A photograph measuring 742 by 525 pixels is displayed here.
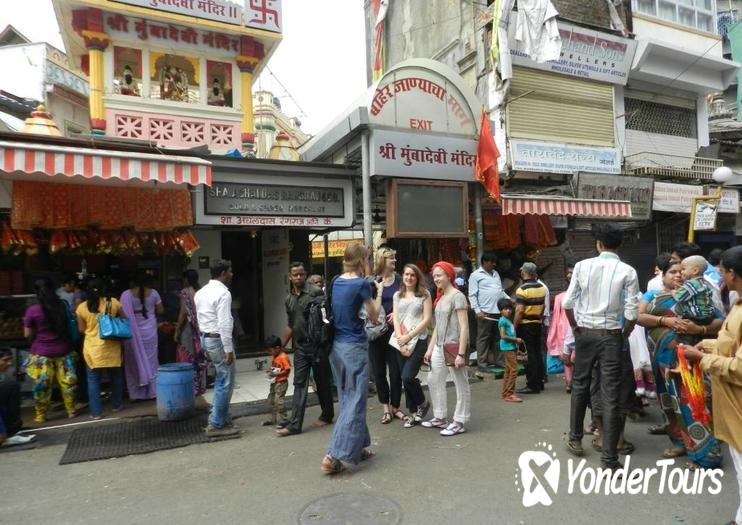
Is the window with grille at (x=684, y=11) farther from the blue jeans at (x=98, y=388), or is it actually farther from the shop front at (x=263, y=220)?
the blue jeans at (x=98, y=388)

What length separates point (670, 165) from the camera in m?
13.1

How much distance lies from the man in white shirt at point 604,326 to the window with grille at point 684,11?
12201 millimetres

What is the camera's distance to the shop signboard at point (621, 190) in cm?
1110

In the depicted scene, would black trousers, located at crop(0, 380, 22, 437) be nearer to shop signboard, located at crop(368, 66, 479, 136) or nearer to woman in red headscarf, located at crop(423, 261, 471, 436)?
woman in red headscarf, located at crop(423, 261, 471, 436)

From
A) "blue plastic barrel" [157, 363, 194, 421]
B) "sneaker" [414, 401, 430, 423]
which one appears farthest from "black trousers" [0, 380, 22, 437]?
"sneaker" [414, 401, 430, 423]

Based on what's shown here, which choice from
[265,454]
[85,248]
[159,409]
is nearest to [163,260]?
[85,248]

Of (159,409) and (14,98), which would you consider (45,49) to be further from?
(159,409)

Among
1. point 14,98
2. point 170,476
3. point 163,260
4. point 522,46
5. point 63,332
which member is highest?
point 522,46

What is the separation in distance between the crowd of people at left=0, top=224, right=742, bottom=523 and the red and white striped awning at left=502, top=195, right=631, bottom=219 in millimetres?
1607

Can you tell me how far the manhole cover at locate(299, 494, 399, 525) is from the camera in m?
3.26

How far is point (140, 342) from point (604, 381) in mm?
5695

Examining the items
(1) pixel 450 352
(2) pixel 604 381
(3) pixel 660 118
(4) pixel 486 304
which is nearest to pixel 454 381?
(1) pixel 450 352

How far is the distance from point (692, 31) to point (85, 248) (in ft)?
53.3

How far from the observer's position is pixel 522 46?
1115 cm
